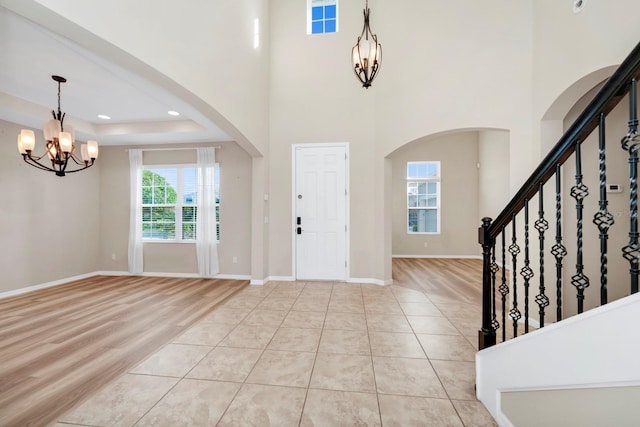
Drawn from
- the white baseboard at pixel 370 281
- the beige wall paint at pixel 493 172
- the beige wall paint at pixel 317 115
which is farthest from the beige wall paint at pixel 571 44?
the beige wall paint at pixel 493 172

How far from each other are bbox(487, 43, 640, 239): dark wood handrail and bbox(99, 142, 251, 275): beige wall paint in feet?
15.5

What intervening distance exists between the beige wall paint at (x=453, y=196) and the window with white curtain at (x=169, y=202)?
511 cm

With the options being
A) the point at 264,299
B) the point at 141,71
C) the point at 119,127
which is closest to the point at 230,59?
the point at 141,71

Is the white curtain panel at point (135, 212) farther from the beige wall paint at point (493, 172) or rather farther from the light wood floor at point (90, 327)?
the beige wall paint at point (493, 172)

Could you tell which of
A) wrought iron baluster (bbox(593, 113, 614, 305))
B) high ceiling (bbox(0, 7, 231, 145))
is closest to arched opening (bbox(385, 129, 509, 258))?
high ceiling (bbox(0, 7, 231, 145))

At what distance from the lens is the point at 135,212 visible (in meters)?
5.62

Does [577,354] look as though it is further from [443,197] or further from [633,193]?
[443,197]

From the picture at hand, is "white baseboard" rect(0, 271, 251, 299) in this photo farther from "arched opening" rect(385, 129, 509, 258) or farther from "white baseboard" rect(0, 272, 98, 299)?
"arched opening" rect(385, 129, 509, 258)

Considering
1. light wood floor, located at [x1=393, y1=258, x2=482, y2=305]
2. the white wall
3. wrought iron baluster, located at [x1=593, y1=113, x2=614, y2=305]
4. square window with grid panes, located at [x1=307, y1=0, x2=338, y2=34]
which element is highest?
square window with grid panes, located at [x1=307, y1=0, x2=338, y2=34]

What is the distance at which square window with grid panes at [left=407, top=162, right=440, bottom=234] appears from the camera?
25.9 ft

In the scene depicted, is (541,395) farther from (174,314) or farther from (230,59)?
(230,59)

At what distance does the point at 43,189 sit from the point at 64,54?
327cm

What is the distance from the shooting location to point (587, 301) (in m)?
2.87

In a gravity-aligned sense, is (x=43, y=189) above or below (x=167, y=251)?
above
